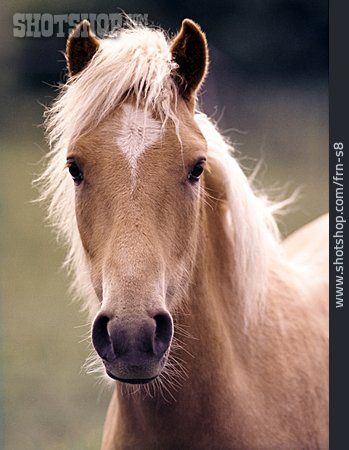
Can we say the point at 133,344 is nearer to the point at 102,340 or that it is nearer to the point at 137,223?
the point at 102,340

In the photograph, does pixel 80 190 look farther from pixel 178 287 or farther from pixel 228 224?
pixel 228 224

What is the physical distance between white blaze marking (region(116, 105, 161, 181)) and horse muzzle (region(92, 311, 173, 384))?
0.29m

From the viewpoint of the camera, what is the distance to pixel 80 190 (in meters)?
1.51

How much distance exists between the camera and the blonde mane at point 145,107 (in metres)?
1.51

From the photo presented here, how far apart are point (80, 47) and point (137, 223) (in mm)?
443

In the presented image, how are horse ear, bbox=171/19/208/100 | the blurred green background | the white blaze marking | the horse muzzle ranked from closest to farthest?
1. the horse muzzle
2. the white blaze marking
3. horse ear, bbox=171/19/208/100
4. the blurred green background

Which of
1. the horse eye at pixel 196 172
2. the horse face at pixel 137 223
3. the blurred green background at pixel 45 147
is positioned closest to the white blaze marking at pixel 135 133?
the horse face at pixel 137 223

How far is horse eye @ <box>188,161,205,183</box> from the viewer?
151cm

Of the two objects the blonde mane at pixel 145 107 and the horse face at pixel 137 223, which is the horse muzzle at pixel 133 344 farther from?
the blonde mane at pixel 145 107

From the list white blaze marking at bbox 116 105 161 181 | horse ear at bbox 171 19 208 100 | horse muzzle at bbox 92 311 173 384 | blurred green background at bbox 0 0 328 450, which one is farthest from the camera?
blurred green background at bbox 0 0 328 450
